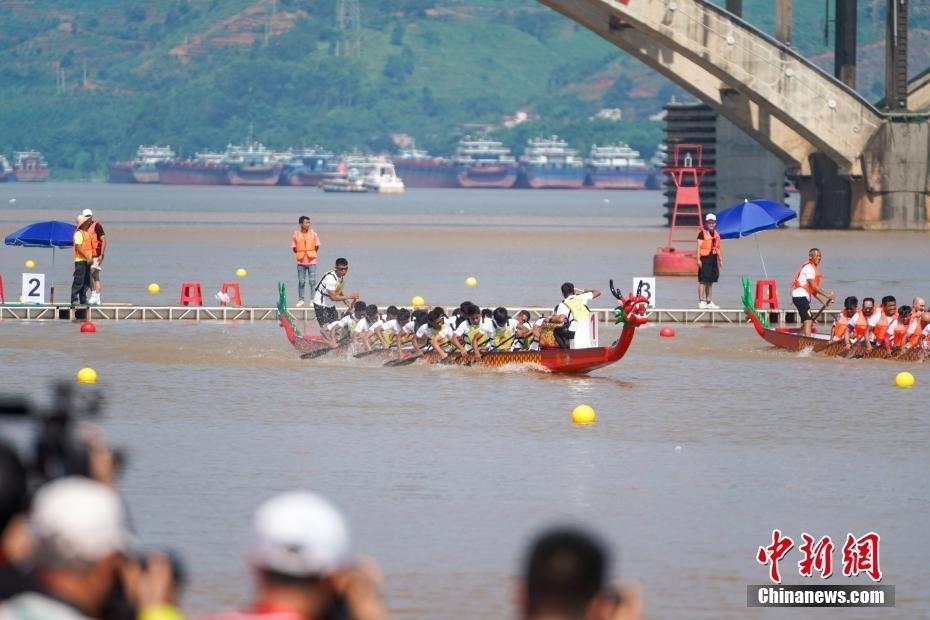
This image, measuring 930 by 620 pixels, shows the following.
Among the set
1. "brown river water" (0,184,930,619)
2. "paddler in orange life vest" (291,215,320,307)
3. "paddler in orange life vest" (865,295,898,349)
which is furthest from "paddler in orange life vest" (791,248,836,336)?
"paddler in orange life vest" (291,215,320,307)

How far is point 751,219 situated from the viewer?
117ft

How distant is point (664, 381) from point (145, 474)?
35.2 ft

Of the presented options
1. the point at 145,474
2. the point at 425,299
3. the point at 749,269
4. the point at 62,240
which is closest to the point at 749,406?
the point at 145,474

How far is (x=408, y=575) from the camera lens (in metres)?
13.8

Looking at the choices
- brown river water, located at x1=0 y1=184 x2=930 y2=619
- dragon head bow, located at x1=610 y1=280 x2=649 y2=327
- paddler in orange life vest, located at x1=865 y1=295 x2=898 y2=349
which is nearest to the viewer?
brown river water, located at x1=0 y1=184 x2=930 y2=619

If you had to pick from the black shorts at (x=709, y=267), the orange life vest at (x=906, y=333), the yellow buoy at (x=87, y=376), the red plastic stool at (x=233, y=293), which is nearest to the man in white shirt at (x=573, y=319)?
the orange life vest at (x=906, y=333)

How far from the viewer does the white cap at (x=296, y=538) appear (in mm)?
6152

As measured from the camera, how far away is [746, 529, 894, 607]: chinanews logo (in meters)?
13.3

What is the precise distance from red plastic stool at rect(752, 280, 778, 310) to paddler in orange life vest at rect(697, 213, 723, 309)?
0.93 metres

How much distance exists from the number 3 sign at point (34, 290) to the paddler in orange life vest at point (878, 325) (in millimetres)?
14340

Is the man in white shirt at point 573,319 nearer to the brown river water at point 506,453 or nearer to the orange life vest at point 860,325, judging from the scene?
the brown river water at point 506,453

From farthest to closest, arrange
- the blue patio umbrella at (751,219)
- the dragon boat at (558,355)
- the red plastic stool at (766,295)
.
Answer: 1. the red plastic stool at (766,295)
2. the blue patio umbrella at (751,219)
3. the dragon boat at (558,355)

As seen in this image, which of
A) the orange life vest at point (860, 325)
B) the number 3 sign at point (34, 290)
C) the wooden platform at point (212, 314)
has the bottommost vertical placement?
the wooden platform at point (212, 314)

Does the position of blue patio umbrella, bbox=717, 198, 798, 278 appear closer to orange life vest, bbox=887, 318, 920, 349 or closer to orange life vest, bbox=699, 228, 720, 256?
orange life vest, bbox=699, 228, 720, 256
